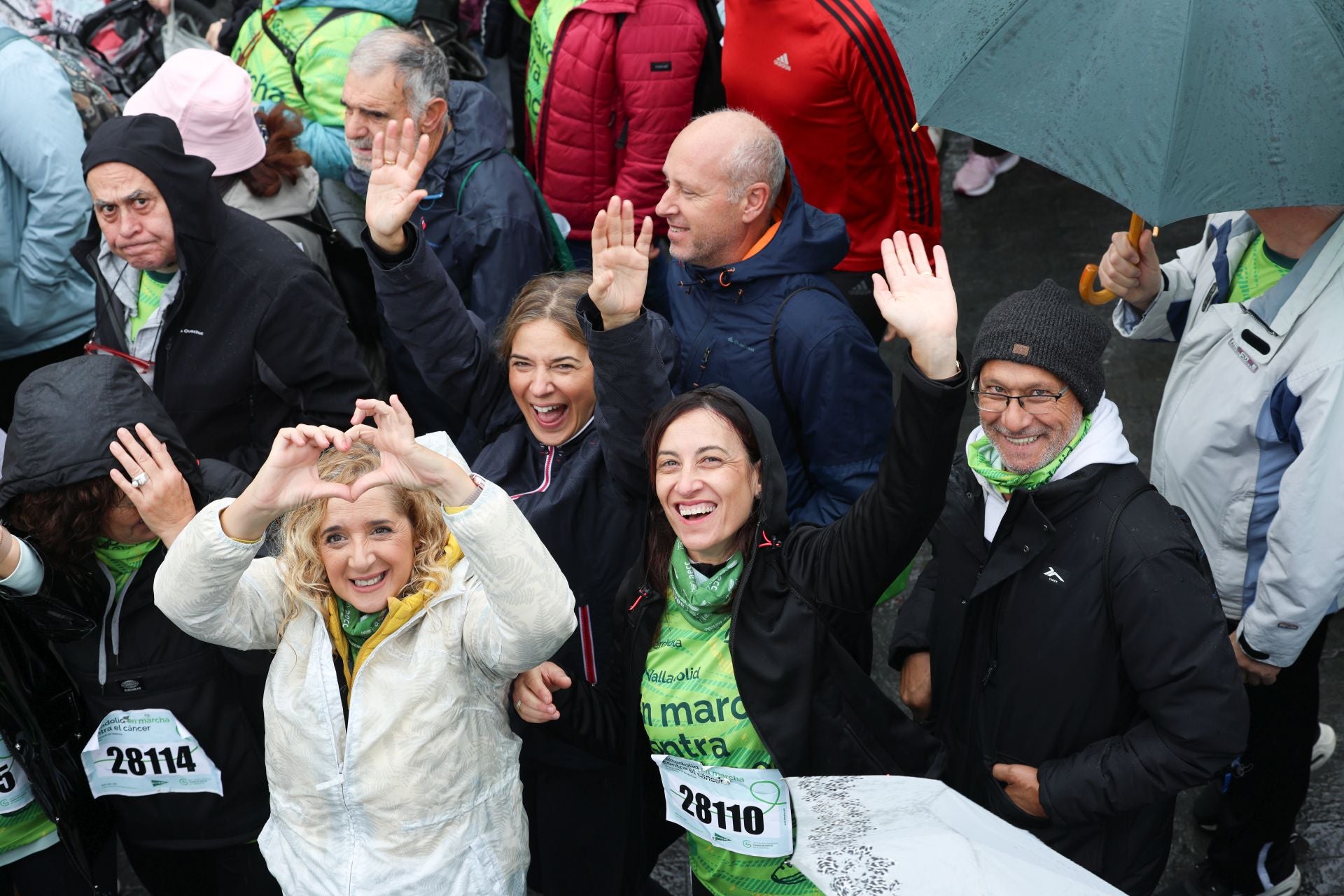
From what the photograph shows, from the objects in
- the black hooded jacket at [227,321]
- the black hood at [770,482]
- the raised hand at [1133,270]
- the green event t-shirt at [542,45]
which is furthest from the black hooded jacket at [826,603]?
the green event t-shirt at [542,45]

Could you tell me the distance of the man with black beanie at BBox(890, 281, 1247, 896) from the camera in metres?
2.71

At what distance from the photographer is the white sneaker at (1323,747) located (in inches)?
162

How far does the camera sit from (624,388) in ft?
10.0

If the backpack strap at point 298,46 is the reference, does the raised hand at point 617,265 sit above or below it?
below

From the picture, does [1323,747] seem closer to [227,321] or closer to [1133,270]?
[1133,270]

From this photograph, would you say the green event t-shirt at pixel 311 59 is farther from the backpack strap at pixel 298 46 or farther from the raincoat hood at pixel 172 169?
the raincoat hood at pixel 172 169

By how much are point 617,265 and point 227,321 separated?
4.29 ft

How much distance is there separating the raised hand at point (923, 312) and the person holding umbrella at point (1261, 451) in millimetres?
907

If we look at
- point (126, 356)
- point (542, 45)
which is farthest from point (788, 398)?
point (542, 45)

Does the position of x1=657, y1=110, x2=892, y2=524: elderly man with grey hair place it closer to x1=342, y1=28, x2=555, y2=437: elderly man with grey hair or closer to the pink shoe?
x1=342, y1=28, x2=555, y2=437: elderly man with grey hair

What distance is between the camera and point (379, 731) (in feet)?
9.18

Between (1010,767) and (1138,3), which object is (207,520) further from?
(1138,3)

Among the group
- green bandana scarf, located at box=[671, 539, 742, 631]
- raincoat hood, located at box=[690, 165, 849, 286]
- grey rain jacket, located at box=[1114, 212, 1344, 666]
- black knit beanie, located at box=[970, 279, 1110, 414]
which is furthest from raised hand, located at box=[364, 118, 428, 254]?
grey rain jacket, located at box=[1114, 212, 1344, 666]

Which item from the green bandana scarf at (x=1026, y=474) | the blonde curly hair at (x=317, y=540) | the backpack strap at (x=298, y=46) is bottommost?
the blonde curly hair at (x=317, y=540)
